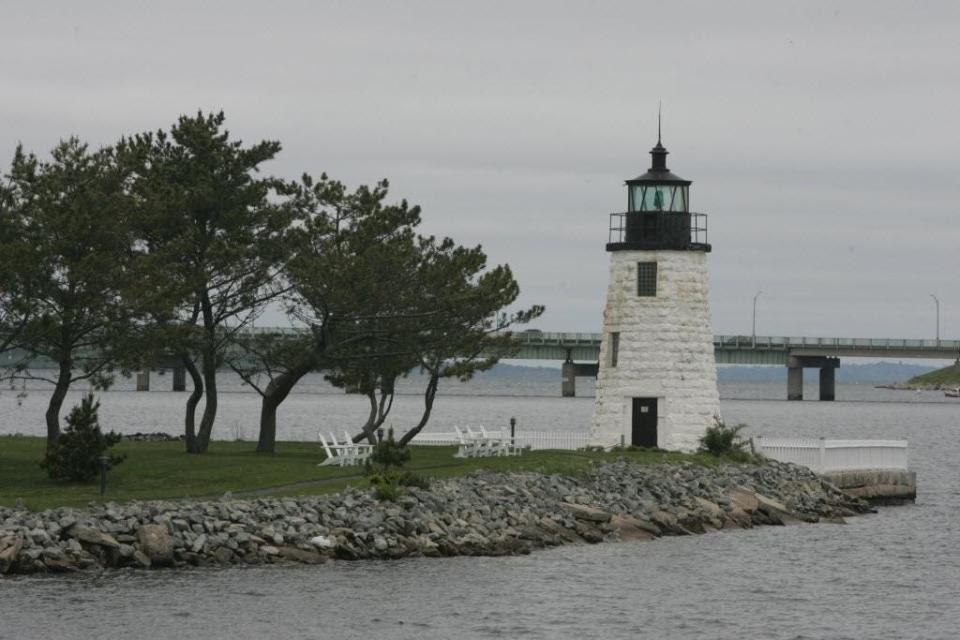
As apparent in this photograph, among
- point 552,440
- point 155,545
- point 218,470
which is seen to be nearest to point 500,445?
point 552,440

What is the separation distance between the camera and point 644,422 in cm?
4938

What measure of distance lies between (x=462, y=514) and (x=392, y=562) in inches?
132

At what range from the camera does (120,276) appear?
4300 cm

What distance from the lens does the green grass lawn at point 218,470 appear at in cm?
3722

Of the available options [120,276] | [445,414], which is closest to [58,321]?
[120,276]

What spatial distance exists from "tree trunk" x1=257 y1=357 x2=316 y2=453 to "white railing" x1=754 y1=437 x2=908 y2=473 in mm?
13921

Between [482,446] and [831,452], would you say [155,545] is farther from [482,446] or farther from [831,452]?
[831,452]

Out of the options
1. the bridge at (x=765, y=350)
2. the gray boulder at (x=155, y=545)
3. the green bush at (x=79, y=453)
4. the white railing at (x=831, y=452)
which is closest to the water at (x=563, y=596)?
the gray boulder at (x=155, y=545)

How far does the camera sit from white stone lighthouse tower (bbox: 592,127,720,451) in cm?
4853

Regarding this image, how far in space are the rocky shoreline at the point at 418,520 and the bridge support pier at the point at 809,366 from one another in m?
122

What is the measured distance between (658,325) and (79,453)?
1729 cm

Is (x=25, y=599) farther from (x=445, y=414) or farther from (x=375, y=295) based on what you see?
(x=445, y=414)

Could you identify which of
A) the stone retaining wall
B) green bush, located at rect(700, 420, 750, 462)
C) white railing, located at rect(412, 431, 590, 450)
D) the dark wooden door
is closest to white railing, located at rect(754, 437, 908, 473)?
the stone retaining wall

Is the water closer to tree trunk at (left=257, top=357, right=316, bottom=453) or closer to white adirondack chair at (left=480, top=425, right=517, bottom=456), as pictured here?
white adirondack chair at (left=480, top=425, right=517, bottom=456)
